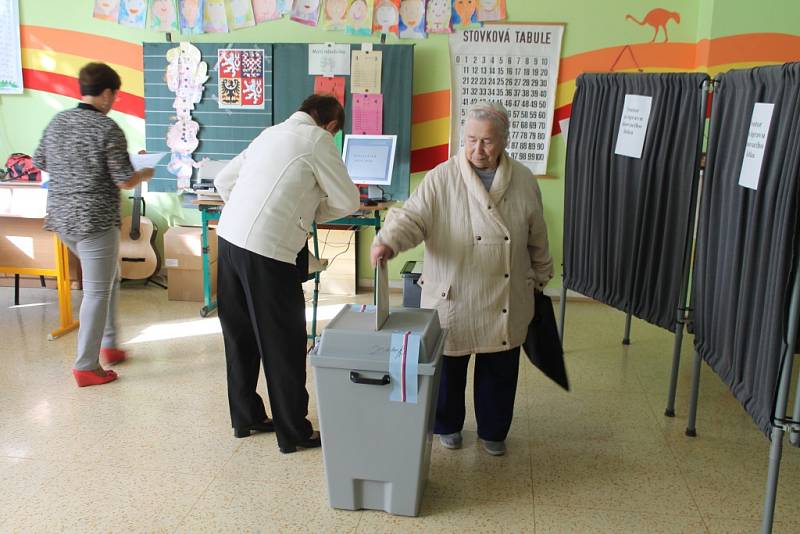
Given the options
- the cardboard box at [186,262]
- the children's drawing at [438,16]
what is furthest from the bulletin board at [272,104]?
the cardboard box at [186,262]

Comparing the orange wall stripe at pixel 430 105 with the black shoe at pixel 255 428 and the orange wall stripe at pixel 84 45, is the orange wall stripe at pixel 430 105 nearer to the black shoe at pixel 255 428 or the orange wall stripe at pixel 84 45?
the orange wall stripe at pixel 84 45

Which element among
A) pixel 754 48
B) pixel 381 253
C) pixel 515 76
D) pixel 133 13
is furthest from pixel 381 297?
pixel 133 13

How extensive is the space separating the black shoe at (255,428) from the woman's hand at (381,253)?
3.03ft

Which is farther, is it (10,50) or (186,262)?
(10,50)

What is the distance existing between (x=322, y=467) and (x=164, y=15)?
12.4 ft

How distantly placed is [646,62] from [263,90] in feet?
8.58

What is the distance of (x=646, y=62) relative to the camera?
4609 millimetres

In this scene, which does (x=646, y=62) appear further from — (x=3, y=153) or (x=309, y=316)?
(x=3, y=153)

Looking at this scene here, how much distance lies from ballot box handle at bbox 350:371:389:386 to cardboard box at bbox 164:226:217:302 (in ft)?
9.69

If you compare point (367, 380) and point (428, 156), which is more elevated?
point (428, 156)

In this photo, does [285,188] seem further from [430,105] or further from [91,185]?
[430,105]

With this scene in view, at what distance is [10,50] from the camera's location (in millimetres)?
5121

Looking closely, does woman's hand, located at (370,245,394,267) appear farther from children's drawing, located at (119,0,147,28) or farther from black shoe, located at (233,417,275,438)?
children's drawing, located at (119,0,147,28)

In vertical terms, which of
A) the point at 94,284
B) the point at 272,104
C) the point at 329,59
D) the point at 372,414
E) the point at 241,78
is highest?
the point at 329,59
